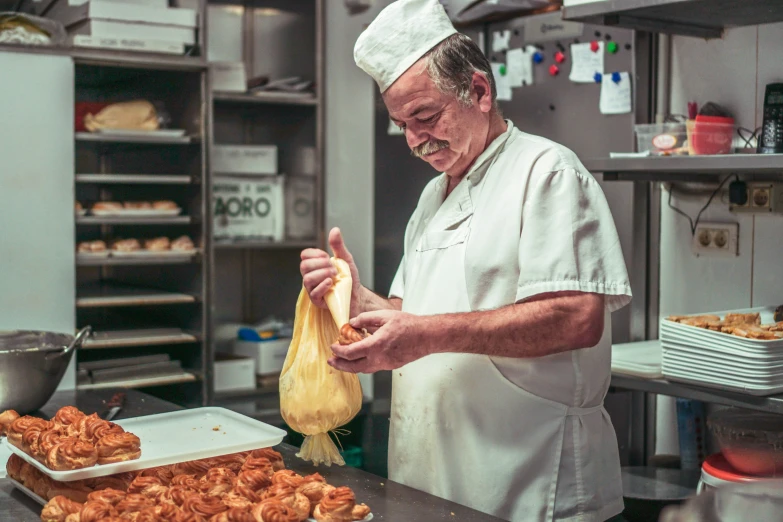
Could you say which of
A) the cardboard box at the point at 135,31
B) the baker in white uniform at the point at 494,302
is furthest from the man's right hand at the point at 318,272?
the cardboard box at the point at 135,31

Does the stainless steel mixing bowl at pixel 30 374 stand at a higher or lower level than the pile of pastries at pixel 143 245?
lower

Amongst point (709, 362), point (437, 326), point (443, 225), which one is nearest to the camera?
point (437, 326)

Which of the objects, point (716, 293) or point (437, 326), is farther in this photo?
point (716, 293)

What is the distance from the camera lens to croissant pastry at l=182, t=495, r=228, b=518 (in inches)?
51.9

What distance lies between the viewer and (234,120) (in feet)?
13.8

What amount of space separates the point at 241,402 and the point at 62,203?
3.59 feet

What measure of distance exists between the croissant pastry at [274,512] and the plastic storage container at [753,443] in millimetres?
1433

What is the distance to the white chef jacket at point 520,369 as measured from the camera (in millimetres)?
1713

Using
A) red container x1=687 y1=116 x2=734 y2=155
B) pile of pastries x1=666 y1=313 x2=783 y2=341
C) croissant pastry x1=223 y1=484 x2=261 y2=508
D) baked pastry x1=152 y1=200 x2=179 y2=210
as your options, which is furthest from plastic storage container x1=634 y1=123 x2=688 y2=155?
baked pastry x1=152 y1=200 x2=179 y2=210

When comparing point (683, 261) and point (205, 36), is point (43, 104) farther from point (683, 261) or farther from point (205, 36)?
point (683, 261)

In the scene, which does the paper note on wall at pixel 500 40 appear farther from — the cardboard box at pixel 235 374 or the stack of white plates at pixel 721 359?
the cardboard box at pixel 235 374

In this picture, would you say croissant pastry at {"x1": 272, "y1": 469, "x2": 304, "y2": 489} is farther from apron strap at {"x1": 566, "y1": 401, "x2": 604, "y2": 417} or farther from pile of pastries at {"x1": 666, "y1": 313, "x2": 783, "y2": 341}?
pile of pastries at {"x1": 666, "y1": 313, "x2": 783, "y2": 341}

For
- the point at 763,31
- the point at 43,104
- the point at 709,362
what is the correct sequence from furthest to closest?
the point at 43,104 → the point at 763,31 → the point at 709,362

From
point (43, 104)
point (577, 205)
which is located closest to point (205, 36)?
point (43, 104)
